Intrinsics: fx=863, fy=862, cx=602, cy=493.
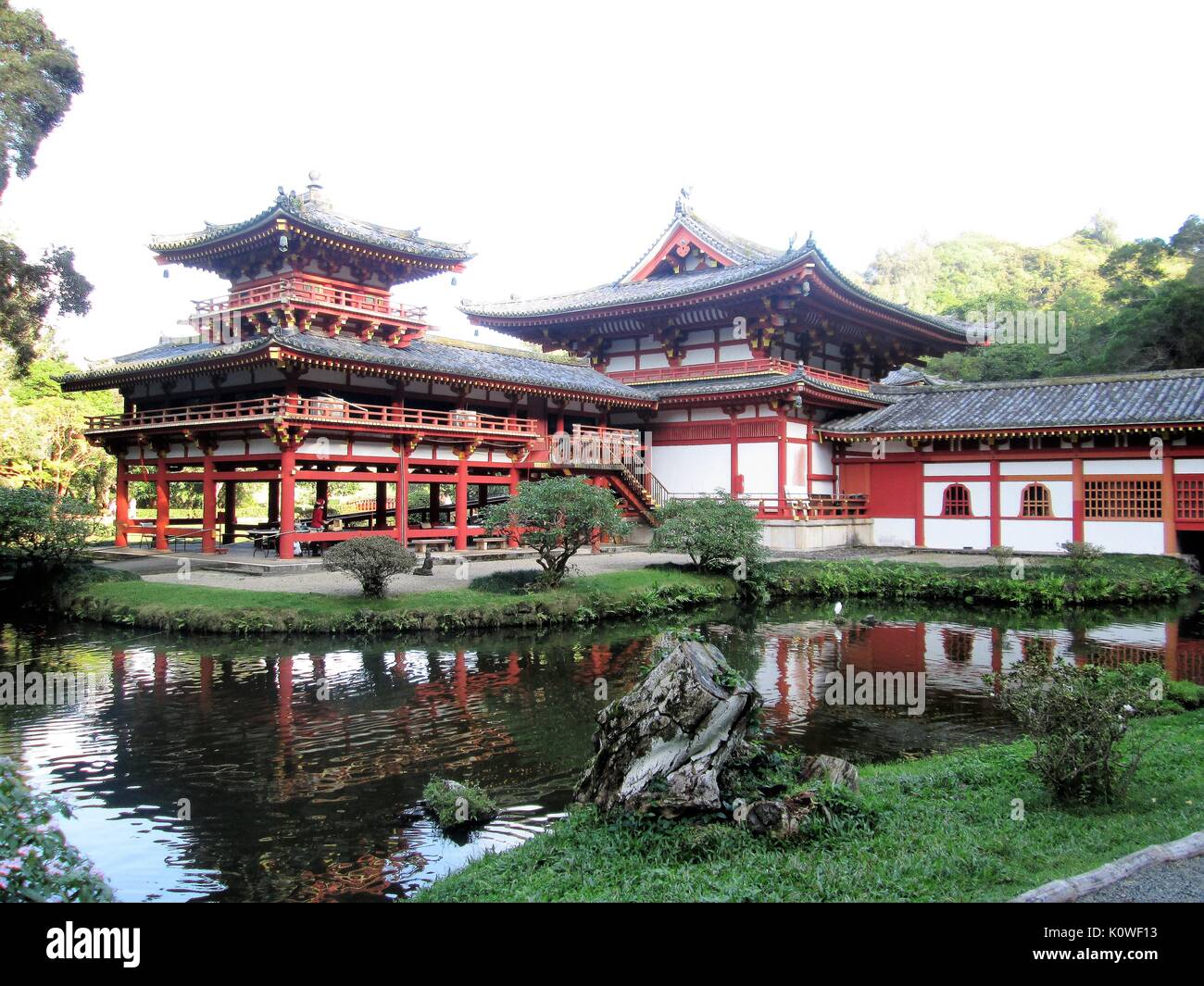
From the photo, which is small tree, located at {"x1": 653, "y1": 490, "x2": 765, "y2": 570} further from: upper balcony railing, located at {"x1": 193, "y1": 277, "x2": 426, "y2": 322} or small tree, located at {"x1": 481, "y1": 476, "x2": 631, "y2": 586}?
upper balcony railing, located at {"x1": 193, "y1": 277, "x2": 426, "y2": 322}

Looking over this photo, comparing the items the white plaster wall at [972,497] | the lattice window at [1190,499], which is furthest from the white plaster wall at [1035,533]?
the lattice window at [1190,499]

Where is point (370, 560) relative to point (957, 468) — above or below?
below

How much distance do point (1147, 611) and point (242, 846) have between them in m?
24.5

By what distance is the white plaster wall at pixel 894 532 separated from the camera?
35562 millimetres

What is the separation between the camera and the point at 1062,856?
268 inches

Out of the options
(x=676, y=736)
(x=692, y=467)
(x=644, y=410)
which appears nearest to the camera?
(x=676, y=736)

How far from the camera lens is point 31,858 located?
4789mm

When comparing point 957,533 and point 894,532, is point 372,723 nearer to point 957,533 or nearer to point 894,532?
point 957,533

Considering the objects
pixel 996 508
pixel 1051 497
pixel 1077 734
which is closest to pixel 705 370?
pixel 996 508

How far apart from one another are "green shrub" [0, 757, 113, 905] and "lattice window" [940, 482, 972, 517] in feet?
110

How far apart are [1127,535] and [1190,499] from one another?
2.25m

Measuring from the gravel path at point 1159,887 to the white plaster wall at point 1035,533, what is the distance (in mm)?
28306
